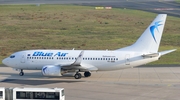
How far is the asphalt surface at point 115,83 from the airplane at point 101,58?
4.35 ft

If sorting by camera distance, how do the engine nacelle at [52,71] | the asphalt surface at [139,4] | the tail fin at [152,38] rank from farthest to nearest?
the asphalt surface at [139,4], the tail fin at [152,38], the engine nacelle at [52,71]

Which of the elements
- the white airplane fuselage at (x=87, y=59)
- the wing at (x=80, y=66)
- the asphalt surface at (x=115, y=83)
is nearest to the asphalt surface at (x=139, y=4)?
the asphalt surface at (x=115, y=83)

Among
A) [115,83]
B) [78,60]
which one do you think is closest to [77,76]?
[78,60]

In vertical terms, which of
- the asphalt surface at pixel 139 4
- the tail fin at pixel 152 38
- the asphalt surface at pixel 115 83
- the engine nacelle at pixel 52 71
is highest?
the asphalt surface at pixel 139 4

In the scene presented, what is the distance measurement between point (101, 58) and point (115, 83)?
3543 millimetres

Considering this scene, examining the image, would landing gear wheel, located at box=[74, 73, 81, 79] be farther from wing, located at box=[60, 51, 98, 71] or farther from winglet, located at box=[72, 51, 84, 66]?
winglet, located at box=[72, 51, 84, 66]

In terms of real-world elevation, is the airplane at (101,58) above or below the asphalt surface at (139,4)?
below

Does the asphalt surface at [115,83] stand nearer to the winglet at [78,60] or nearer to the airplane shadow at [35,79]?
the airplane shadow at [35,79]

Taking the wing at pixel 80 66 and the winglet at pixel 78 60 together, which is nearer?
the winglet at pixel 78 60

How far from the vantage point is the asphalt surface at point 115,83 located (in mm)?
45375

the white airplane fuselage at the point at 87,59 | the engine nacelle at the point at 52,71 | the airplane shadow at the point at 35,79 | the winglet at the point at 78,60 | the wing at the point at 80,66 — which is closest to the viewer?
the winglet at the point at 78,60

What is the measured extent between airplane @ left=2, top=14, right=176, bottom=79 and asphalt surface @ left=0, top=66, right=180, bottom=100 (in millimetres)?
1325

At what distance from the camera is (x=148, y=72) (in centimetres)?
5922

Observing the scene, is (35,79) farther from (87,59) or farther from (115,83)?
(115,83)
